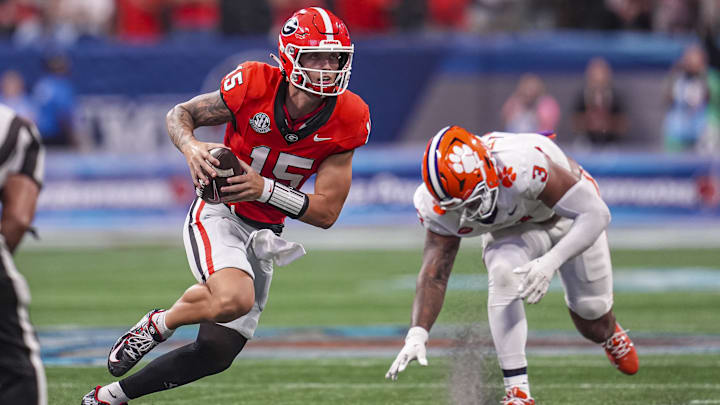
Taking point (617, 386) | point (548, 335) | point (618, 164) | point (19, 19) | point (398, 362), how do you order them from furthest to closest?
point (19, 19) → point (618, 164) → point (548, 335) → point (617, 386) → point (398, 362)

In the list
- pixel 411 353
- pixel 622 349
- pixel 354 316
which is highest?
pixel 411 353

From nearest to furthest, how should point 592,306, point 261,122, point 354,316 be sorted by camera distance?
point 261,122 < point 592,306 < point 354,316

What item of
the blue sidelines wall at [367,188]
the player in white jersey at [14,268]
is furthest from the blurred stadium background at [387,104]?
the player in white jersey at [14,268]

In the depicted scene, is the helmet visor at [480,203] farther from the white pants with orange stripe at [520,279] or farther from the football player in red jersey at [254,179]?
the football player in red jersey at [254,179]

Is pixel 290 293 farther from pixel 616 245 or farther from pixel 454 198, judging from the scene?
pixel 454 198

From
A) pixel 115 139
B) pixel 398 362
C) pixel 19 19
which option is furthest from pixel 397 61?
pixel 398 362

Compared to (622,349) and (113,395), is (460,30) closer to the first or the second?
(622,349)

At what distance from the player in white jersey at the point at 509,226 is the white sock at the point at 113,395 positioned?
1.16 m

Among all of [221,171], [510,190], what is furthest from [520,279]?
[221,171]

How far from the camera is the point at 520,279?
16.1 ft

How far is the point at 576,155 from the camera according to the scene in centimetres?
1362

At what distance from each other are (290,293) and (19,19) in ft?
26.8

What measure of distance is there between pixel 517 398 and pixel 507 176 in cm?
97

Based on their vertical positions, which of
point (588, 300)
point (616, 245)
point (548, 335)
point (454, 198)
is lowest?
point (616, 245)
